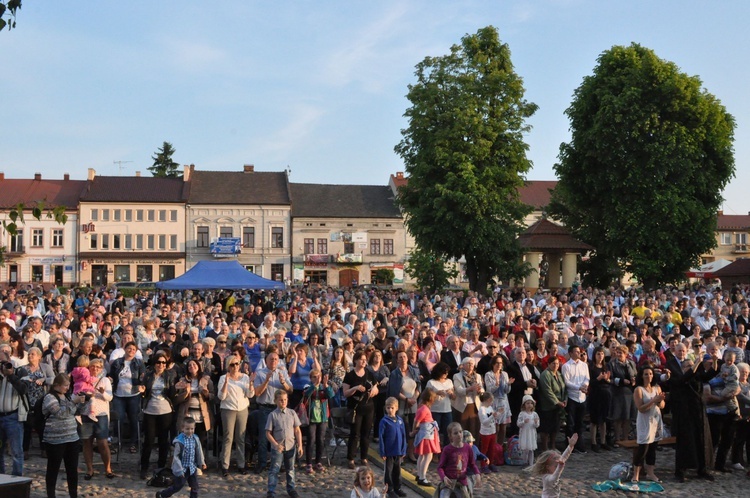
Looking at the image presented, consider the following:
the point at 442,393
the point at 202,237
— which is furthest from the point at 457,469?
the point at 202,237

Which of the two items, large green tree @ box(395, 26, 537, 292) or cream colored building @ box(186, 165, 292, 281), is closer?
large green tree @ box(395, 26, 537, 292)

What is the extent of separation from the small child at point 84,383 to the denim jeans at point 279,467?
2.31m

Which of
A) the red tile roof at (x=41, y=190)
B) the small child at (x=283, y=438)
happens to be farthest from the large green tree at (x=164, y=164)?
the small child at (x=283, y=438)

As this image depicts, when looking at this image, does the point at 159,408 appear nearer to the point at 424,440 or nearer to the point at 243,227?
the point at 424,440

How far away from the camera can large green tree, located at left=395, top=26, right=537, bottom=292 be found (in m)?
32.2

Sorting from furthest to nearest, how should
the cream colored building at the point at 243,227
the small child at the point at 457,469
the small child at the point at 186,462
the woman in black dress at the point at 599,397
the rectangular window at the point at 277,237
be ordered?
the rectangular window at the point at 277,237, the cream colored building at the point at 243,227, the woman in black dress at the point at 599,397, the small child at the point at 186,462, the small child at the point at 457,469

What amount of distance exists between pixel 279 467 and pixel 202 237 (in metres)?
55.7

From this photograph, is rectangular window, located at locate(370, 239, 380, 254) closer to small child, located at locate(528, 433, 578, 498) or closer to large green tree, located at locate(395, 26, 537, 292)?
large green tree, located at locate(395, 26, 537, 292)

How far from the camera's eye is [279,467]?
8641mm

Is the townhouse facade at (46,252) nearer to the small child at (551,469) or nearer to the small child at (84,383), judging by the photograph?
the small child at (84,383)

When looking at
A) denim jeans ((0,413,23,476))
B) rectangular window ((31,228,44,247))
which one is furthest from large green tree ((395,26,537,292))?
rectangular window ((31,228,44,247))

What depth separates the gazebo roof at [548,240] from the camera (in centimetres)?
3428

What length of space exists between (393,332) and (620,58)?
23999 millimetres

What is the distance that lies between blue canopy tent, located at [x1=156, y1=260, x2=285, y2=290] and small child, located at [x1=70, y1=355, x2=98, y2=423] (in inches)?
541
